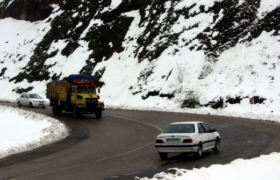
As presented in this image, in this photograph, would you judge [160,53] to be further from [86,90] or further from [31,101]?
[86,90]

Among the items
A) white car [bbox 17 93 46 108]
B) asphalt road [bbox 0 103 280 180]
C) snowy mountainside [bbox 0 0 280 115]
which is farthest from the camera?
white car [bbox 17 93 46 108]

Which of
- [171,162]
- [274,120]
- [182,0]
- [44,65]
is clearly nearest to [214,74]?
[274,120]

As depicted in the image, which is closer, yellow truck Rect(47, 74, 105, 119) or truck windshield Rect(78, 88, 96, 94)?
yellow truck Rect(47, 74, 105, 119)

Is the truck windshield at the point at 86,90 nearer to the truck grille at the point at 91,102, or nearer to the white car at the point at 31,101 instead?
the truck grille at the point at 91,102

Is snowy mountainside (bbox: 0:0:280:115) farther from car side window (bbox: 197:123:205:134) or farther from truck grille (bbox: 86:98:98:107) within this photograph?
car side window (bbox: 197:123:205:134)

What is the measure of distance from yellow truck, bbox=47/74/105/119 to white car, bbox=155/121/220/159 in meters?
15.0

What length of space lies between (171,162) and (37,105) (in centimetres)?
2946

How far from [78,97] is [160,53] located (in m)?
20.2

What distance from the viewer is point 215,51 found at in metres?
38.1

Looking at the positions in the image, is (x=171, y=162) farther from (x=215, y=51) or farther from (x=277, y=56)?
(x=215, y=51)

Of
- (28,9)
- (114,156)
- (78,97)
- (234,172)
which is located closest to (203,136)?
(114,156)

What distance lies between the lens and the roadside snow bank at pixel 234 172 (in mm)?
7660

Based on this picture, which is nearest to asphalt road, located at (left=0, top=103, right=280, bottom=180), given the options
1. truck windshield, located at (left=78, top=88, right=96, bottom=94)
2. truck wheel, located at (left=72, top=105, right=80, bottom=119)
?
truck wheel, located at (left=72, top=105, right=80, bottom=119)

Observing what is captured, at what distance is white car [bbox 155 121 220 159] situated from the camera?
10914 mm
